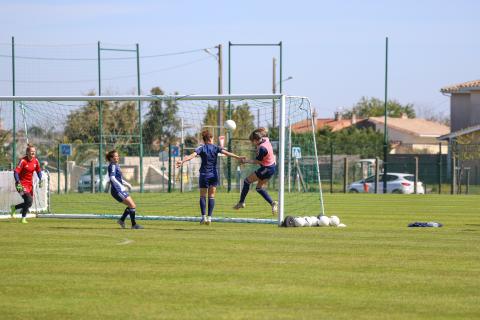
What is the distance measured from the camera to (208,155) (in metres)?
19.4

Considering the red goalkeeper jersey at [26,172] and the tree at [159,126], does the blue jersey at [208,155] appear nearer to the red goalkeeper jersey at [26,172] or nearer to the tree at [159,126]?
the red goalkeeper jersey at [26,172]

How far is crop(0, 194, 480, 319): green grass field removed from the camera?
30.5ft

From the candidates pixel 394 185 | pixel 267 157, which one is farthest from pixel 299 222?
pixel 394 185

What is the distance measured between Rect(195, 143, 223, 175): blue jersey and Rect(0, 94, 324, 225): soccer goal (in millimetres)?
1393

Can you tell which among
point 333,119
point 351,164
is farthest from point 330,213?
point 333,119

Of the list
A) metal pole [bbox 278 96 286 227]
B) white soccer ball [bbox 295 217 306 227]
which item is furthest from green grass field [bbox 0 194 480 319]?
metal pole [bbox 278 96 286 227]

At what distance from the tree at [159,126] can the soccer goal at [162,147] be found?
0.13 feet

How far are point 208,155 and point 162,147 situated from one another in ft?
67.5

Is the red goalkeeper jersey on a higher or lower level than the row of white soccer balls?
higher

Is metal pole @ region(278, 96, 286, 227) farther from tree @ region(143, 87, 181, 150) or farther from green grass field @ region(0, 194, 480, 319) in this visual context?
tree @ region(143, 87, 181, 150)

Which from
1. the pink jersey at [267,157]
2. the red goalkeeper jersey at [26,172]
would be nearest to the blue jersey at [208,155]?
the pink jersey at [267,157]

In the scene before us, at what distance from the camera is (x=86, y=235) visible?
56.1 feet

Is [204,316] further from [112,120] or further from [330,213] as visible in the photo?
[112,120]

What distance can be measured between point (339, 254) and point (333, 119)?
337 feet
